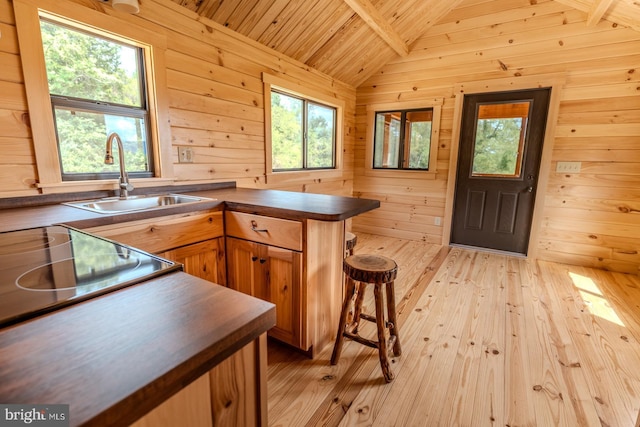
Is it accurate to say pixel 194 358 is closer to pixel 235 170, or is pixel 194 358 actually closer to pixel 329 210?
pixel 329 210

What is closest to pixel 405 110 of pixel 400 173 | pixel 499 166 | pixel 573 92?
pixel 400 173

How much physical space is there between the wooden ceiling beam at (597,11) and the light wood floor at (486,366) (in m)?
2.49

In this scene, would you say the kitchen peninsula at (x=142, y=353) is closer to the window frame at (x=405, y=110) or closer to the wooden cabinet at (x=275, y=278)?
the wooden cabinet at (x=275, y=278)

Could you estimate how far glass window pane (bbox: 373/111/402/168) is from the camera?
14.0 ft

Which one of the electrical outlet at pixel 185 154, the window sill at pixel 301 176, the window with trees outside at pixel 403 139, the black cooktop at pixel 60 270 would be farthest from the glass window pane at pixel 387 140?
the black cooktop at pixel 60 270

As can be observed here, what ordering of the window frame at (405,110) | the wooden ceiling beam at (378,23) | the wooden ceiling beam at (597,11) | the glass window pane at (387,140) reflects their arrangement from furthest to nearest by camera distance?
the glass window pane at (387,140) < the window frame at (405,110) < the wooden ceiling beam at (378,23) < the wooden ceiling beam at (597,11)

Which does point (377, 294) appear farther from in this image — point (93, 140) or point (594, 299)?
point (594, 299)

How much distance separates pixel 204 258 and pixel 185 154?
943 millimetres

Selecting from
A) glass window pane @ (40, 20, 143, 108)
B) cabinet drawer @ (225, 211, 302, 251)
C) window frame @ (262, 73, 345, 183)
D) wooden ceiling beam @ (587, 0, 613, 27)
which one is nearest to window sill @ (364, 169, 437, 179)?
window frame @ (262, 73, 345, 183)

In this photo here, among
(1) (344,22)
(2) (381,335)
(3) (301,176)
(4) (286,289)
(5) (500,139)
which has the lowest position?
(2) (381,335)

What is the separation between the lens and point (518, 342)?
1981mm

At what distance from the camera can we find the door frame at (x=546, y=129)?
3.24 meters

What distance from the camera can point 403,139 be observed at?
4.23 metres

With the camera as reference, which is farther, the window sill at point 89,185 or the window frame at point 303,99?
the window frame at point 303,99
